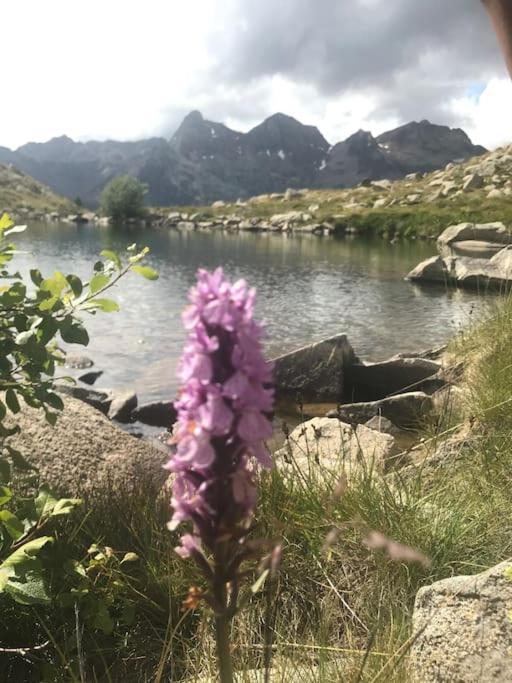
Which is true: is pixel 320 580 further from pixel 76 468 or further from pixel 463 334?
pixel 463 334

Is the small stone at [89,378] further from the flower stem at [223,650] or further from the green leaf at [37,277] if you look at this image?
the flower stem at [223,650]

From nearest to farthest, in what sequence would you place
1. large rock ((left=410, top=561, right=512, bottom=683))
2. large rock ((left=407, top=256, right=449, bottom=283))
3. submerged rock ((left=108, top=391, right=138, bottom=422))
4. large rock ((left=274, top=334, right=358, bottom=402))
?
large rock ((left=410, top=561, right=512, bottom=683))
submerged rock ((left=108, top=391, right=138, bottom=422))
large rock ((left=274, top=334, right=358, bottom=402))
large rock ((left=407, top=256, right=449, bottom=283))

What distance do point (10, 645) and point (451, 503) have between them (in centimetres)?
330

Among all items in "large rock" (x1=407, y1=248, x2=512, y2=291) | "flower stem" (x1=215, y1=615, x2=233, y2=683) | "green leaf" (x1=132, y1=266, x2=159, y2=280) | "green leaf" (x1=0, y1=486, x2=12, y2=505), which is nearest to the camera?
"flower stem" (x1=215, y1=615, x2=233, y2=683)

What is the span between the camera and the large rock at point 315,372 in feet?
46.5

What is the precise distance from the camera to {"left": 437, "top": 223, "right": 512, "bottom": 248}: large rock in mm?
39934

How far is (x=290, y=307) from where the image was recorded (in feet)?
87.2

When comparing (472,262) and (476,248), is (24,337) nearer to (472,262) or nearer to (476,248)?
(472,262)

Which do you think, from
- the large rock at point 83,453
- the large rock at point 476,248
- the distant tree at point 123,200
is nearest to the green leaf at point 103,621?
the large rock at point 83,453

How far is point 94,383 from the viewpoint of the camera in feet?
55.9

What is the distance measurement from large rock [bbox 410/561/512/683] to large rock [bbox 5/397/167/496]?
292 cm

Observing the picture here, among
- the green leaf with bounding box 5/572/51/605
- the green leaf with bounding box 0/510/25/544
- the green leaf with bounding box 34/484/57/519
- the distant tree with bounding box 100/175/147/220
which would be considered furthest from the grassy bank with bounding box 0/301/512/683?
the distant tree with bounding box 100/175/147/220

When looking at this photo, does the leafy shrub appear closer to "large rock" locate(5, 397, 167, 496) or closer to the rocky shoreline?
"large rock" locate(5, 397, 167, 496)

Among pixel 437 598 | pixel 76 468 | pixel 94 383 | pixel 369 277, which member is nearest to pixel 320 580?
pixel 437 598
